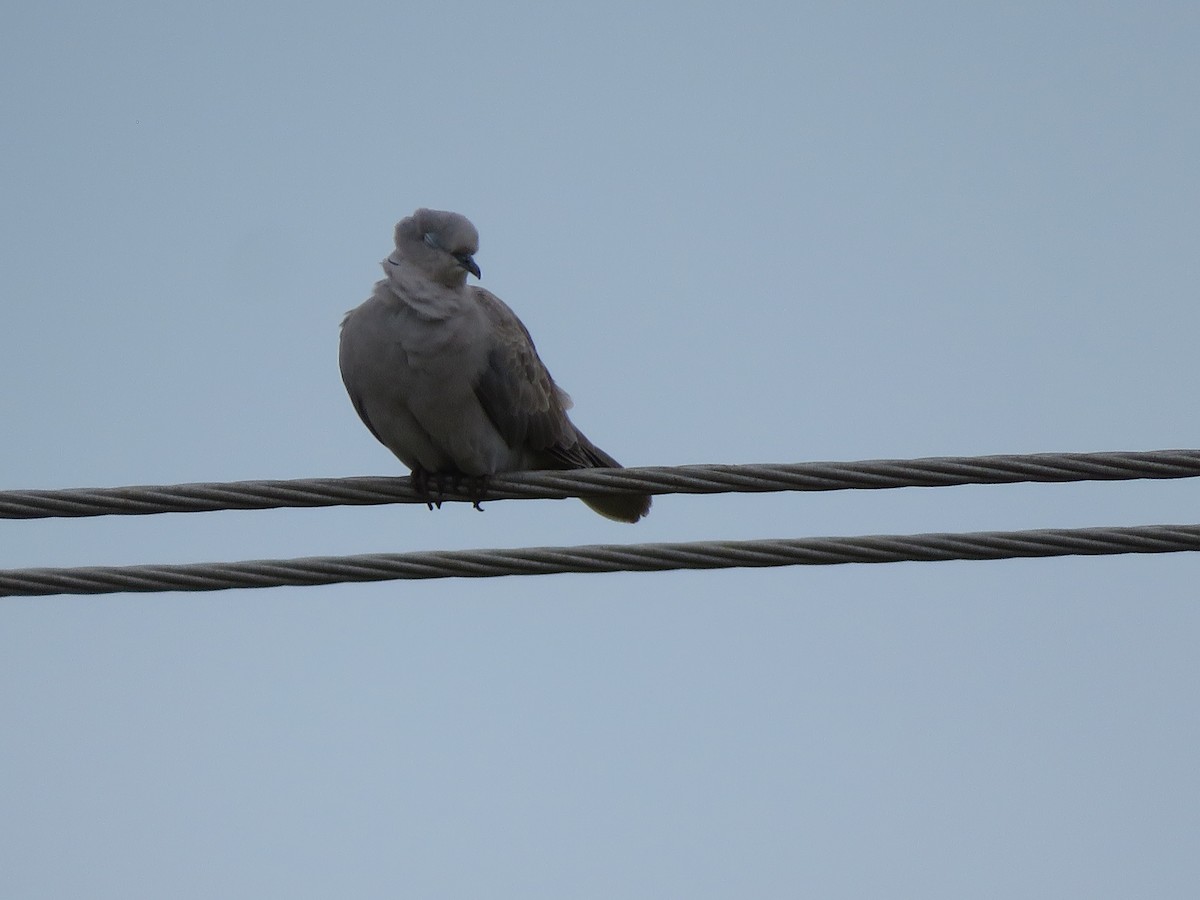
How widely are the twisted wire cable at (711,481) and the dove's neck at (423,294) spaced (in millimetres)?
1222

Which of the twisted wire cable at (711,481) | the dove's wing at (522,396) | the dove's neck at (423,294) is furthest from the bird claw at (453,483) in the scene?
the twisted wire cable at (711,481)

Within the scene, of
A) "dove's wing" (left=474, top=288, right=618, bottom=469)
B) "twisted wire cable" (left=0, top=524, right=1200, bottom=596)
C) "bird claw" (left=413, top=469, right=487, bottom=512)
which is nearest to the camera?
"twisted wire cable" (left=0, top=524, right=1200, bottom=596)

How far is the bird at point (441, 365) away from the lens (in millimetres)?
5637

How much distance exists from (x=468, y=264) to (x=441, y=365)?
45 cm

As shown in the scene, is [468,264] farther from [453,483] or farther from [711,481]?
[711,481]

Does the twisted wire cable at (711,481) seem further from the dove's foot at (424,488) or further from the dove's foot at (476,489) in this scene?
the dove's foot at (476,489)

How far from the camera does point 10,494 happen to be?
4.05m

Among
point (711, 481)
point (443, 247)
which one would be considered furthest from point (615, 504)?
point (711, 481)

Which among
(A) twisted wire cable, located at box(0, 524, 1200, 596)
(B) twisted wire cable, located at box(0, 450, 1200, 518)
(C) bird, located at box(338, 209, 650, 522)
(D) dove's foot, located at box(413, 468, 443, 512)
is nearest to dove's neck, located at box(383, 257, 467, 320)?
(C) bird, located at box(338, 209, 650, 522)

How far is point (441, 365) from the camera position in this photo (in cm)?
564

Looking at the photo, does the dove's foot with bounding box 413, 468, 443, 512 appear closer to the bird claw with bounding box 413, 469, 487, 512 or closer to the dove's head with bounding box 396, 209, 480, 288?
the bird claw with bounding box 413, 469, 487, 512

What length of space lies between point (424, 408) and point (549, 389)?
0.66 m

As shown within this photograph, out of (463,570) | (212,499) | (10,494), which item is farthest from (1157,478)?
(10,494)

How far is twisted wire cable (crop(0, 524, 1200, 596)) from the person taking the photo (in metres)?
3.97
